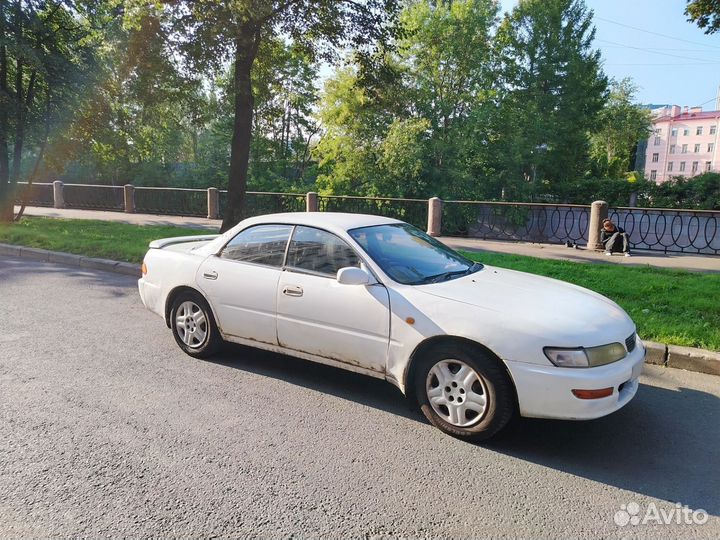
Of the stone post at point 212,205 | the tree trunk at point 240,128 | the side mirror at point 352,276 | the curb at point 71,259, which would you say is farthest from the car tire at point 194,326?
the stone post at point 212,205

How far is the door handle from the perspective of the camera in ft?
13.6

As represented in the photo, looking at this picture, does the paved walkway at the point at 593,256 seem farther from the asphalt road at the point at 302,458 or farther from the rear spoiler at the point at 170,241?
the rear spoiler at the point at 170,241

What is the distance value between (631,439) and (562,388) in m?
0.87

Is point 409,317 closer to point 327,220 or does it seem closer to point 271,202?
point 327,220

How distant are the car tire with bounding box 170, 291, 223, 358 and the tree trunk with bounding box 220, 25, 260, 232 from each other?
28.7 feet

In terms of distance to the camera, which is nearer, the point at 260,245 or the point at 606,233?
the point at 260,245

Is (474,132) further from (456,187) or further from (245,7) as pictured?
(245,7)

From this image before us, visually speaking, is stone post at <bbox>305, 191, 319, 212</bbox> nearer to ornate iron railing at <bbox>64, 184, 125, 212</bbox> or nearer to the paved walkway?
the paved walkway

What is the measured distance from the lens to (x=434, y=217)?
51.2ft

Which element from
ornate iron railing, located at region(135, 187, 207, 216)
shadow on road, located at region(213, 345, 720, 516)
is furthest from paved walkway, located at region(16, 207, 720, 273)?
ornate iron railing, located at region(135, 187, 207, 216)

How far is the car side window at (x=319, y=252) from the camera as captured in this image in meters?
4.11

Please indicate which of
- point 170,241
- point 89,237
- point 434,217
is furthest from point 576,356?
point 434,217

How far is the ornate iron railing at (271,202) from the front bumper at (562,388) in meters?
15.9

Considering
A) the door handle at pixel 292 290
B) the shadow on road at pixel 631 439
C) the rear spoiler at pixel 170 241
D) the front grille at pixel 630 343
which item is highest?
the rear spoiler at pixel 170 241
